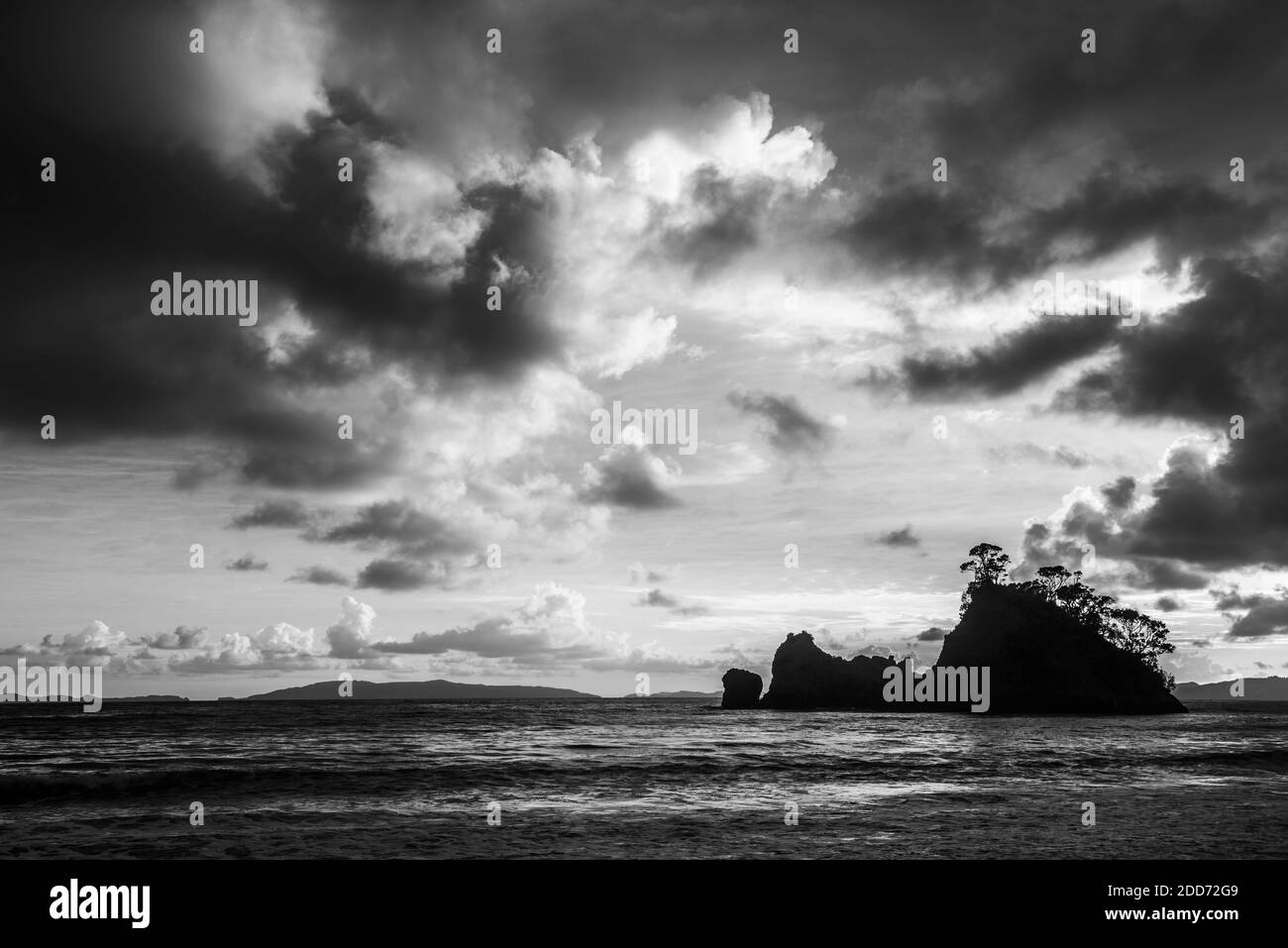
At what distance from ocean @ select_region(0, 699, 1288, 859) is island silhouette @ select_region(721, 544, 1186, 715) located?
63.6m

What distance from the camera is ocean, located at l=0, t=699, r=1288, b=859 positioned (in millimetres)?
16219

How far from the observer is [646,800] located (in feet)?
76.4

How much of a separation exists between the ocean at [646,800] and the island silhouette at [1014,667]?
63645 millimetres

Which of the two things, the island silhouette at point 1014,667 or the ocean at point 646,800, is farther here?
the island silhouette at point 1014,667

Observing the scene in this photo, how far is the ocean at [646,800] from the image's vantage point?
53.2ft

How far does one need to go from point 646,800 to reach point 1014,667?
10020 centimetres

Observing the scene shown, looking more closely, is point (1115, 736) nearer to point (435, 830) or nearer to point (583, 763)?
point (583, 763)

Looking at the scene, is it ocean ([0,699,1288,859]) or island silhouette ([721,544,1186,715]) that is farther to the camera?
island silhouette ([721,544,1186,715])

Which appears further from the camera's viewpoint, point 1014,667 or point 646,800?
point 1014,667

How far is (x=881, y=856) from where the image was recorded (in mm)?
14617

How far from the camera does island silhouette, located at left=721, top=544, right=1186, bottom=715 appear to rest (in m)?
107
